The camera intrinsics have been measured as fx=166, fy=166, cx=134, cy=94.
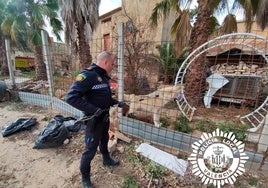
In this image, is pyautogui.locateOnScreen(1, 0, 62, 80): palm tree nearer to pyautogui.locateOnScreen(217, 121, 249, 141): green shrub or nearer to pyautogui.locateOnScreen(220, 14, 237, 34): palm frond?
pyautogui.locateOnScreen(220, 14, 237, 34): palm frond

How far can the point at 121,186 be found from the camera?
216 cm

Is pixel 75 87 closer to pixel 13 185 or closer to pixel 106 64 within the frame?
pixel 106 64

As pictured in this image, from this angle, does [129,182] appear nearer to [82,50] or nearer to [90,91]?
[90,91]

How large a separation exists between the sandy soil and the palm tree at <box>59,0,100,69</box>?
3239mm

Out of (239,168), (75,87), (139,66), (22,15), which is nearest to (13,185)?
(75,87)

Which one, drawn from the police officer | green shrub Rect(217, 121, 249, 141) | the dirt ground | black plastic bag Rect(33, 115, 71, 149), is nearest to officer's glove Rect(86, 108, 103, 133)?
the police officer

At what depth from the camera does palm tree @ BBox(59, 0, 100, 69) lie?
5.47 meters

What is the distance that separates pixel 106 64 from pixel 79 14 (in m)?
4.52

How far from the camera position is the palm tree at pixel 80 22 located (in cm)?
547

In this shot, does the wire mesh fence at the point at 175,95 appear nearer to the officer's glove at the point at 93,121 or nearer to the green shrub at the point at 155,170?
the green shrub at the point at 155,170

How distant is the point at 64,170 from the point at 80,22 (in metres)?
4.85

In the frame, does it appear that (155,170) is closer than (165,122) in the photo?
Yes

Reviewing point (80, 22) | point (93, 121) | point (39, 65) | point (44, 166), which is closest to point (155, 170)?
point (93, 121)

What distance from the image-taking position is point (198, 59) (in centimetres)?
Result: 478
